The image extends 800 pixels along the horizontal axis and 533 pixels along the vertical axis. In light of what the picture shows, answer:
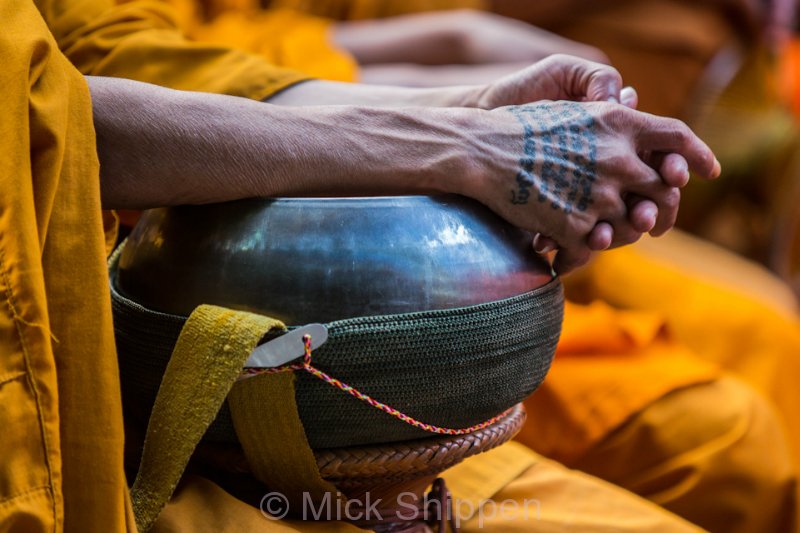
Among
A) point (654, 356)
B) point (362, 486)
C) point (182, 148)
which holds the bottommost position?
point (654, 356)

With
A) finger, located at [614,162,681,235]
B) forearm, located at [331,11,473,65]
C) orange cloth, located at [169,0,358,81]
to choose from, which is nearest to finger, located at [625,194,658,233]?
finger, located at [614,162,681,235]

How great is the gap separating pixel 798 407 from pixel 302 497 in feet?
3.96

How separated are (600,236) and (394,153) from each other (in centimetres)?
19

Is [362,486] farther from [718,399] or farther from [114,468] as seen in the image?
[718,399]

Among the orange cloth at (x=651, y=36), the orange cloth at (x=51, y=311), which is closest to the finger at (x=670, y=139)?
the orange cloth at (x=51, y=311)

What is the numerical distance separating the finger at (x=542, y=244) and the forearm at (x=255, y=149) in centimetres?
8

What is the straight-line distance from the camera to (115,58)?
38.8 inches

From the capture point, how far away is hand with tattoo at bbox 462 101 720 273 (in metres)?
0.79

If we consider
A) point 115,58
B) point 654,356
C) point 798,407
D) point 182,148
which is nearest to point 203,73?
point 115,58

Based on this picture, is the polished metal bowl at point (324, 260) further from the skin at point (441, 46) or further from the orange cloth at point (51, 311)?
the skin at point (441, 46)

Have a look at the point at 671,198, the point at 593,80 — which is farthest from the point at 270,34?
the point at 671,198

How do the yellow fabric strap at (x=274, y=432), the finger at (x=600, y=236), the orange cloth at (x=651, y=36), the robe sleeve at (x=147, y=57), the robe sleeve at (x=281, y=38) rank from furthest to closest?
the orange cloth at (x=651, y=36) → the robe sleeve at (x=281, y=38) → the robe sleeve at (x=147, y=57) → the finger at (x=600, y=236) → the yellow fabric strap at (x=274, y=432)

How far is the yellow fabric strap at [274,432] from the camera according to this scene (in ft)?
2.32

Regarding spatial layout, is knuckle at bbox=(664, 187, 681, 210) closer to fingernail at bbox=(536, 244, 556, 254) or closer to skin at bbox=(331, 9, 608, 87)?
fingernail at bbox=(536, 244, 556, 254)
